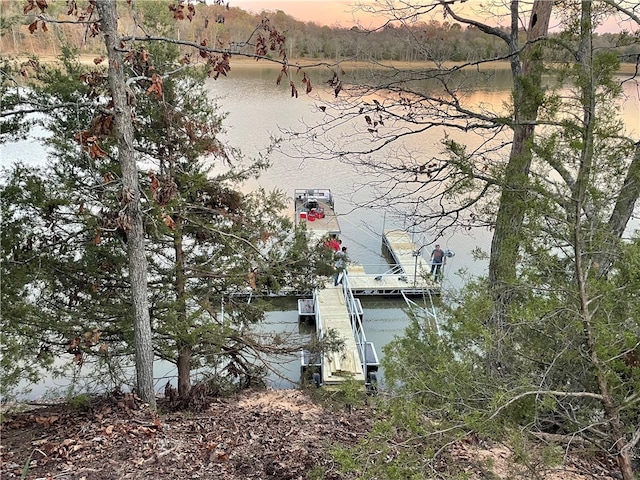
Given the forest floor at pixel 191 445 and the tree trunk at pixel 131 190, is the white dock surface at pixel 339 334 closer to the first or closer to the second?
the forest floor at pixel 191 445

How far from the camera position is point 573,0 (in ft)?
11.6

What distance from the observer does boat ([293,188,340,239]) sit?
15.8m

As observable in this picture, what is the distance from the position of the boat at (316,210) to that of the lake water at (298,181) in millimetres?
389

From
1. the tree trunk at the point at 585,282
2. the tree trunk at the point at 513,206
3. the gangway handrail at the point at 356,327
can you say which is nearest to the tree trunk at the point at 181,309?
the tree trunk at the point at 513,206

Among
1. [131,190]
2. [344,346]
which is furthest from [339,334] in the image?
[131,190]

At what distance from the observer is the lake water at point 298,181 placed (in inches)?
451

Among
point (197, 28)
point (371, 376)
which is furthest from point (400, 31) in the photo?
point (371, 376)

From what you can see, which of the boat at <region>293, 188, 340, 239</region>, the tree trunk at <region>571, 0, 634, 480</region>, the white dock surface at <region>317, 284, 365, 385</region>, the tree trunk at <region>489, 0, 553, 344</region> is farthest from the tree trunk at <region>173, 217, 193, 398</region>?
the boat at <region>293, 188, 340, 239</region>

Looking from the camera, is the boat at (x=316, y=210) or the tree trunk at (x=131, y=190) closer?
the tree trunk at (x=131, y=190)

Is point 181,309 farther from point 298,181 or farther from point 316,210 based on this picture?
point 298,181

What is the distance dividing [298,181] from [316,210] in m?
1.14

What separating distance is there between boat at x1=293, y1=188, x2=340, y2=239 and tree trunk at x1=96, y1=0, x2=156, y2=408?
11068 mm

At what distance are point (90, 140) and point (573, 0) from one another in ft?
Answer: 11.4

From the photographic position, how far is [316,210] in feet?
52.6
